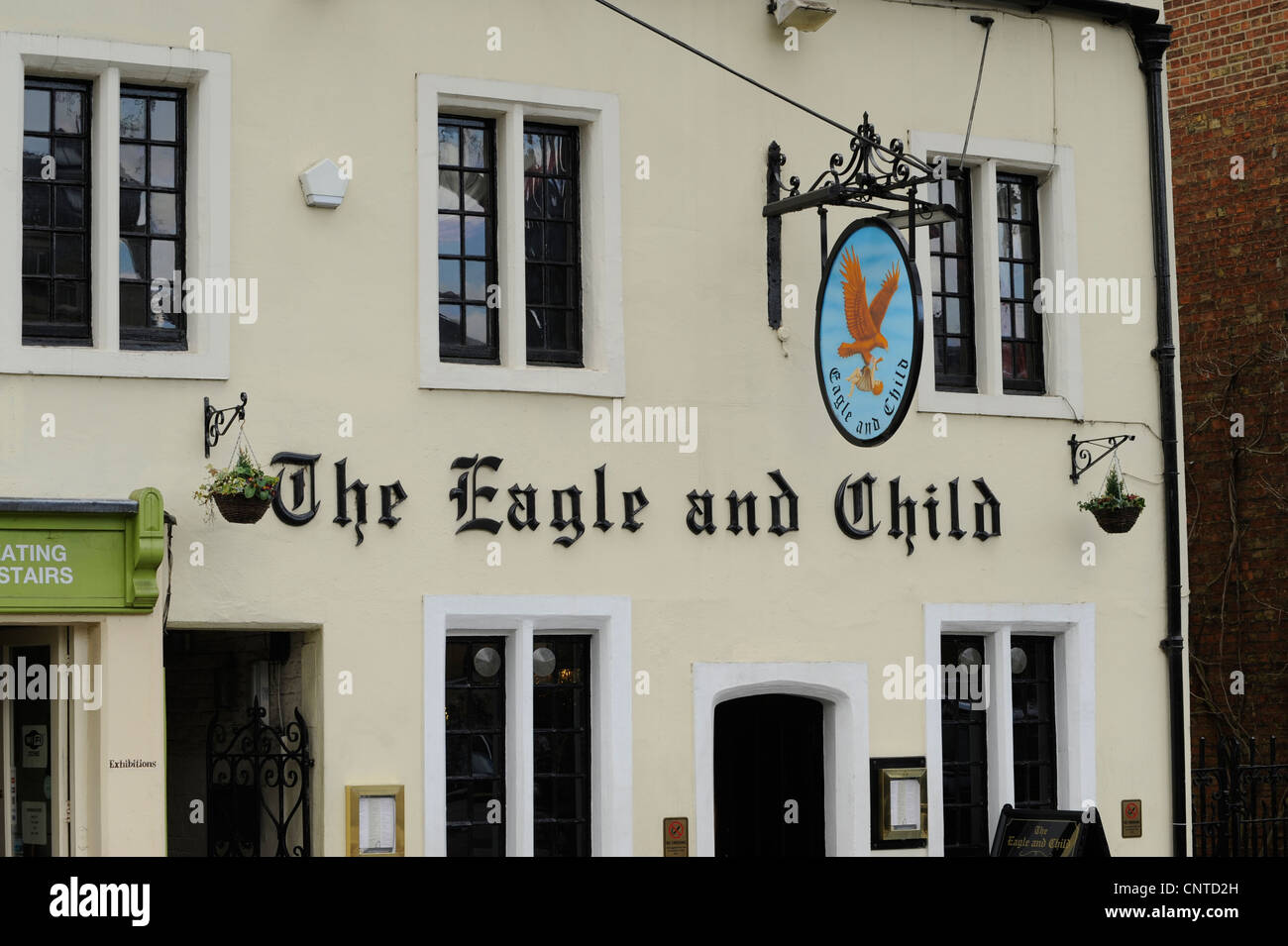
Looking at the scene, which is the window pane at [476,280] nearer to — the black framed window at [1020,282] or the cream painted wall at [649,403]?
the cream painted wall at [649,403]

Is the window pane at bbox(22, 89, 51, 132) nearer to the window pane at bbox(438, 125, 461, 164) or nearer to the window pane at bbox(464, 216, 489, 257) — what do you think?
the window pane at bbox(438, 125, 461, 164)

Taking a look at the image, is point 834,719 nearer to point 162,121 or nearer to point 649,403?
point 649,403

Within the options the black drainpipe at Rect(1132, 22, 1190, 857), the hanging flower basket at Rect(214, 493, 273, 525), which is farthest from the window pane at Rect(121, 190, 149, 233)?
the black drainpipe at Rect(1132, 22, 1190, 857)

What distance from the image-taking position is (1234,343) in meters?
16.4

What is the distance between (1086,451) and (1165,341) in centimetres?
110

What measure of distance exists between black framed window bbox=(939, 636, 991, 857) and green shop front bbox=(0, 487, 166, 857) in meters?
5.49

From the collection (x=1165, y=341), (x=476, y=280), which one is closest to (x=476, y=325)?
(x=476, y=280)

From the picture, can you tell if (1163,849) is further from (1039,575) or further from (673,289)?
(673,289)

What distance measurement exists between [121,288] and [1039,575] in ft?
21.4

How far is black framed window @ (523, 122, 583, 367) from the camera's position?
11969mm

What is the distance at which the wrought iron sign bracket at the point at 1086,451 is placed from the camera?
13266 millimetres

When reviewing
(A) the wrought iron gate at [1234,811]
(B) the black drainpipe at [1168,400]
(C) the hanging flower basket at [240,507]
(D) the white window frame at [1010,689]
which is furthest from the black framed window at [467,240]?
(A) the wrought iron gate at [1234,811]
